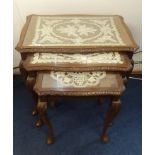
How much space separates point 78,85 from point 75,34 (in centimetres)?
26

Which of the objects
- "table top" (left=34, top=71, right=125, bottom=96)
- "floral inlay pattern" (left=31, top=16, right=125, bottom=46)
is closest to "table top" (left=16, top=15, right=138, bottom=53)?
"floral inlay pattern" (left=31, top=16, right=125, bottom=46)

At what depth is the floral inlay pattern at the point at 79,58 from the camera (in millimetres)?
1166

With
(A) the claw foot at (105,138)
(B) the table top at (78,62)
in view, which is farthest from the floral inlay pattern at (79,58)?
(A) the claw foot at (105,138)

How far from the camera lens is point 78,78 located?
1.17 metres

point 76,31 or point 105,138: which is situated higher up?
point 76,31

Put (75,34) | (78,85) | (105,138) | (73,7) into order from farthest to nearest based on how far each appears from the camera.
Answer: (73,7)
(105,138)
(75,34)
(78,85)

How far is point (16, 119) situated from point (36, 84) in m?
0.43

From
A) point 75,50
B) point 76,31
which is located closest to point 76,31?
point 76,31

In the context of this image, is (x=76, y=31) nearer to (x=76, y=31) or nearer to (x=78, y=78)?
(x=76, y=31)

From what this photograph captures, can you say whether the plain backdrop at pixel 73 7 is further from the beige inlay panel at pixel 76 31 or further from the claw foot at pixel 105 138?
the claw foot at pixel 105 138

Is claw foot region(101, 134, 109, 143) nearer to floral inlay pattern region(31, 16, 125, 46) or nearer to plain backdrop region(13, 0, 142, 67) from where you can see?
floral inlay pattern region(31, 16, 125, 46)
